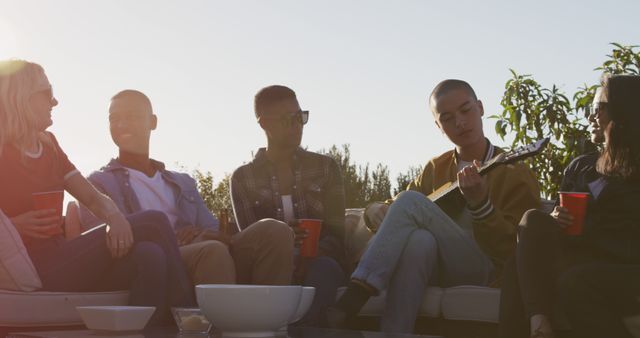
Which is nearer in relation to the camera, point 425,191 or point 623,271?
point 623,271

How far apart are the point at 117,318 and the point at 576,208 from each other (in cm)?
177

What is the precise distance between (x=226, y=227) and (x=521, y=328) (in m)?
1.75

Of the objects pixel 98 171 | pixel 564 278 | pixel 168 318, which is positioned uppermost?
pixel 98 171

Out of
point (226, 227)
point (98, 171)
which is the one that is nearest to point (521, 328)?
point (226, 227)

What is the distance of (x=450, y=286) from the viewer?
402 centimetres

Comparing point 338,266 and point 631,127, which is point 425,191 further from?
point 631,127

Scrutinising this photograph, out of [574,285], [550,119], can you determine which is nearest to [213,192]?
[550,119]

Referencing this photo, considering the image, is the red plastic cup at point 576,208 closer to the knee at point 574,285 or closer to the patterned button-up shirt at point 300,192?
the knee at point 574,285

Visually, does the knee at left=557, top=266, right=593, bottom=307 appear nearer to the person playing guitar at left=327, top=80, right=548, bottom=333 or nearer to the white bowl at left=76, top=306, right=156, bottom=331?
the person playing guitar at left=327, top=80, right=548, bottom=333

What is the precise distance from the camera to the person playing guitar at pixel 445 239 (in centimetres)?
382

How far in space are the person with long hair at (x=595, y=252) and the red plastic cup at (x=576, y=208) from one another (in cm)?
2

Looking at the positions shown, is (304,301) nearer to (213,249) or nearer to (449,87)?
(213,249)

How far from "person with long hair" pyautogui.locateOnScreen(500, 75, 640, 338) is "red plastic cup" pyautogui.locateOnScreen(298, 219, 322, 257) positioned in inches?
38.2

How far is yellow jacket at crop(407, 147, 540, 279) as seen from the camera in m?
3.85
